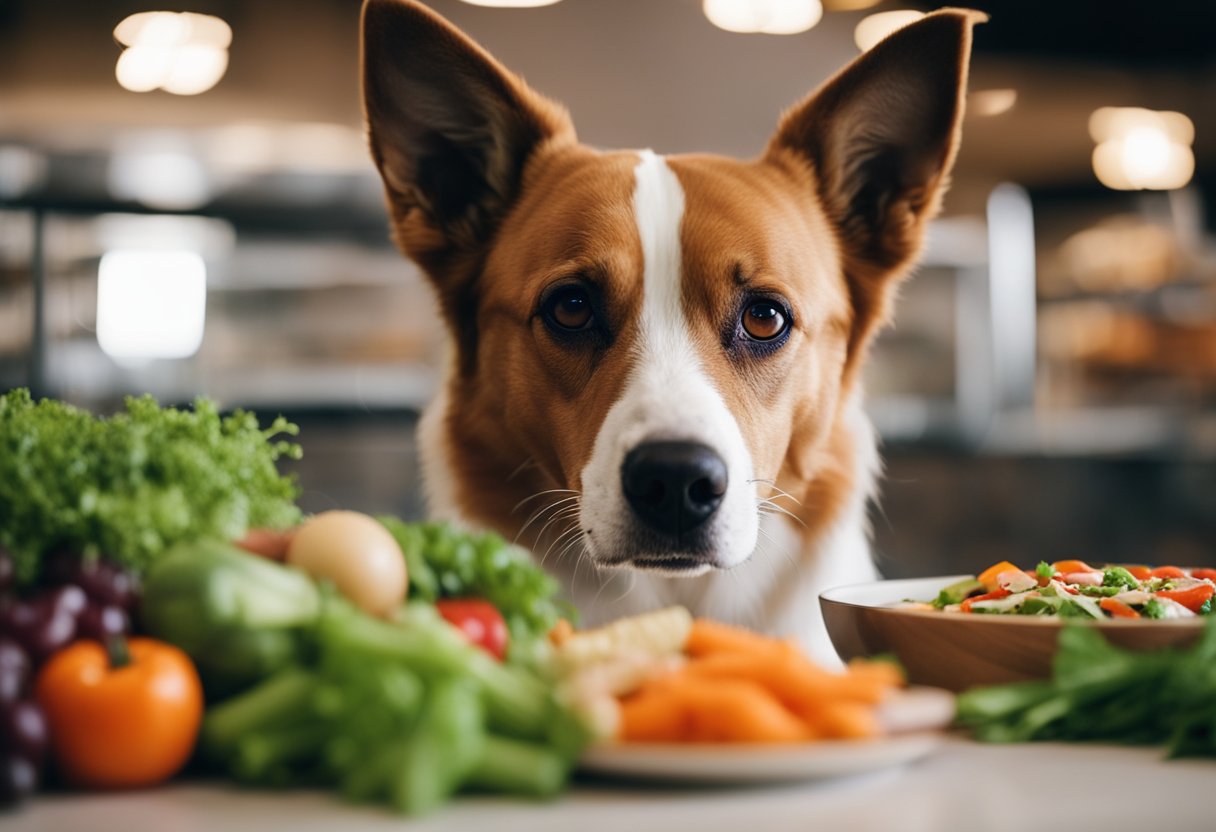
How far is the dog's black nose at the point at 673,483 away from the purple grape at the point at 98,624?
2.42ft

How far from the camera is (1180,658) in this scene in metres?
1.08

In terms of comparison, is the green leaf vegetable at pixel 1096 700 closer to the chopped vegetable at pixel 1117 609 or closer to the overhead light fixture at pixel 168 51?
the chopped vegetable at pixel 1117 609

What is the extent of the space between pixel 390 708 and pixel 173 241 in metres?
4.90

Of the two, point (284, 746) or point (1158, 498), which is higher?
point (284, 746)

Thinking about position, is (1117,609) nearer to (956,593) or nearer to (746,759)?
(956,593)

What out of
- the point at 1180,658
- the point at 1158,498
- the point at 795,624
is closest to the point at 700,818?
the point at 1180,658

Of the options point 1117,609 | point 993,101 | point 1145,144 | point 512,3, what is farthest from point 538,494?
point 1145,144

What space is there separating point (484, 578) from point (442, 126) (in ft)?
3.65

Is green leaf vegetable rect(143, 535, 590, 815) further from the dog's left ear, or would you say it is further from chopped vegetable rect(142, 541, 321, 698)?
the dog's left ear

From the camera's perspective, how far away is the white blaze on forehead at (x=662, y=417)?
159 centimetres

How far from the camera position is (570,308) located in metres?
1.90

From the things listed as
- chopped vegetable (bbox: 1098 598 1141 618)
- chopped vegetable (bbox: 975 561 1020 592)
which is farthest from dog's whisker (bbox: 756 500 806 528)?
chopped vegetable (bbox: 1098 598 1141 618)

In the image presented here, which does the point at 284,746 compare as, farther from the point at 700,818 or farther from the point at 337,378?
the point at 337,378

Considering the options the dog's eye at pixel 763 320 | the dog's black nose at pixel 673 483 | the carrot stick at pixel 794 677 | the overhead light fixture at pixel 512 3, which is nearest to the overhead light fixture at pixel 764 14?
the overhead light fixture at pixel 512 3
